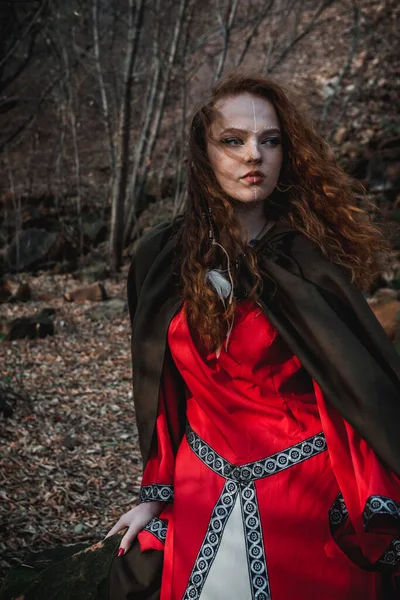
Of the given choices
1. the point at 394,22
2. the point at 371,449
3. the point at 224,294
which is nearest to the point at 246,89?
the point at 224,294

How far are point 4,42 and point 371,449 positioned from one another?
1229 centimetres

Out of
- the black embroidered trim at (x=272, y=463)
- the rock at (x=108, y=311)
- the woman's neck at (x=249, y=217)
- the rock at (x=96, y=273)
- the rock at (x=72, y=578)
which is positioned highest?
the woman's neck at (x=249, y=217)

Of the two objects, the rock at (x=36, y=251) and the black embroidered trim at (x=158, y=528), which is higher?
the black embroidered trim at (x=158, y=528)

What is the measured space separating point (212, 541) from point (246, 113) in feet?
3.96

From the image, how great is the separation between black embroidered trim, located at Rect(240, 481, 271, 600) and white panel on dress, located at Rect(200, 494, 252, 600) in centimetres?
1

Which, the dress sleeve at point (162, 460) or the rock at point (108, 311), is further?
the rock at point (108, 311)

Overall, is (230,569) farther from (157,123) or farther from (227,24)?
(157,123)

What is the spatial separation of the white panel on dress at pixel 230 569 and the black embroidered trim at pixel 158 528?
0.69 ft

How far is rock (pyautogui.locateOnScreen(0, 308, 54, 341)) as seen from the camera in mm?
5891

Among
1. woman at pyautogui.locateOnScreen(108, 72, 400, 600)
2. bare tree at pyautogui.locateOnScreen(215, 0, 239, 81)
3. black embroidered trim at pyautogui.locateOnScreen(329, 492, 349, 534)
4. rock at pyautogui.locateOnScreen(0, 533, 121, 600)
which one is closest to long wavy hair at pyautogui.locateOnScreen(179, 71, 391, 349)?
woman at pyautogui.locateOnScreen(108, 72, 400, 600)

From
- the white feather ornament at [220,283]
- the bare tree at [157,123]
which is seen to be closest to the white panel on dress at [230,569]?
the white feather ornament at [220,283]

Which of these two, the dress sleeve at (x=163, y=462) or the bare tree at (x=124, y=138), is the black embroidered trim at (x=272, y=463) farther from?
the bare tree at (x=124, y=138)

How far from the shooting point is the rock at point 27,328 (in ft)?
19.3

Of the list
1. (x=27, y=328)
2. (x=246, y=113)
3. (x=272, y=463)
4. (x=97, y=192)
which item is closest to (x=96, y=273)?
(x=27, y=328)
